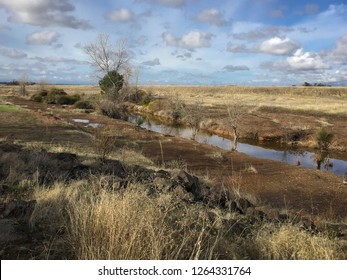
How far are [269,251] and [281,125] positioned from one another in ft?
131

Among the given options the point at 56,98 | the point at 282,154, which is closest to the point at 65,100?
the point at 56,98

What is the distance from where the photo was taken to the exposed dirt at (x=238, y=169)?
16.4 metres

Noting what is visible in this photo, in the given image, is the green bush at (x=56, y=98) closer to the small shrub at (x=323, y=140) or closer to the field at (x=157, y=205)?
the field at (x=157, y=205)

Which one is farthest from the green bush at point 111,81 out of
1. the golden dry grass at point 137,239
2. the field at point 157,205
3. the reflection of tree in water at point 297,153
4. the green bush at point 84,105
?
the golden dry grass at point 137,239

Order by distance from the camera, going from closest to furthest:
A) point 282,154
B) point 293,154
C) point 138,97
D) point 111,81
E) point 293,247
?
point 293,247, point 282,154, point 293,154, point 111,81, point 138,97

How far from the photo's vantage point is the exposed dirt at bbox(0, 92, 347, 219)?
16.4 m

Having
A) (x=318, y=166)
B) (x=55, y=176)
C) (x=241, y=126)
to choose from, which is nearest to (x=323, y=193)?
(x=318, y=166)

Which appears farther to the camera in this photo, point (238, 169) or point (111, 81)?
point (111, 81)

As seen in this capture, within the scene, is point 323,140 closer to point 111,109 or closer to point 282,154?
point 282,154

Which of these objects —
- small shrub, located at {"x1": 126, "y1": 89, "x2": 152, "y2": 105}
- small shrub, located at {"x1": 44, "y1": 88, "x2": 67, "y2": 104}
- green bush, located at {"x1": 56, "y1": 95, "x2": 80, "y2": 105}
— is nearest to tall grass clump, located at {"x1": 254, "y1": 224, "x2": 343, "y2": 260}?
small shrub, located at {"x1": 126, "y1": 89, "x2": 152, "y2": 105}

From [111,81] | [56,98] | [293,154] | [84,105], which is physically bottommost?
[293,154]

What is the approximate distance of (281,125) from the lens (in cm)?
4378

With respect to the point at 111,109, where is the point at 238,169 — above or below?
below

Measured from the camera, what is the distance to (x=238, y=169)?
22453mm
